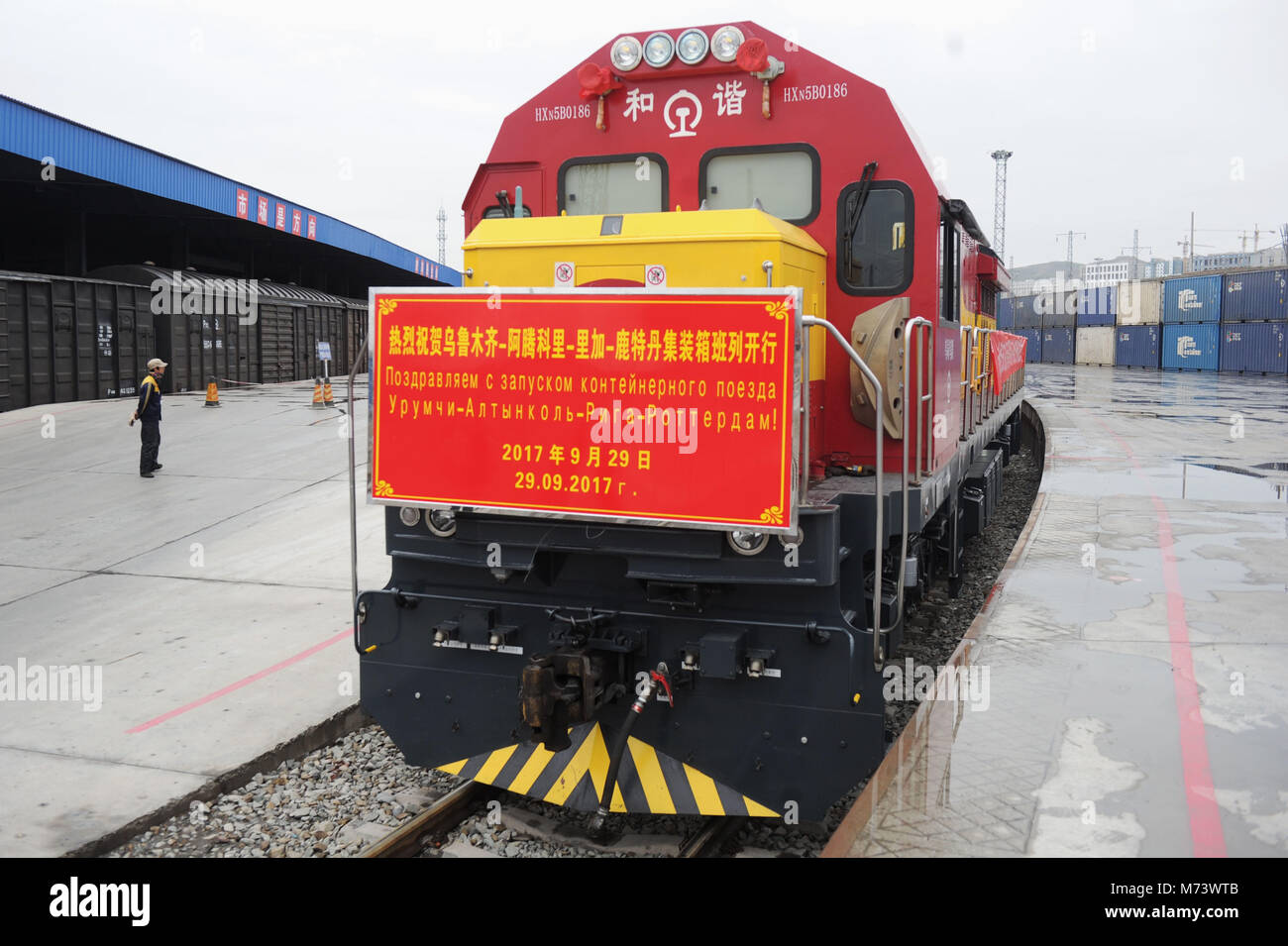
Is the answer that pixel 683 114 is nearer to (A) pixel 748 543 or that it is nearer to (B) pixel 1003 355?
(A) pixel 748 543

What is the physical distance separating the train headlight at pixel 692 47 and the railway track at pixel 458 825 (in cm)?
399

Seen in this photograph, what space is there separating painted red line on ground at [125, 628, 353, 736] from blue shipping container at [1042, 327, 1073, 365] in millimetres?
55156

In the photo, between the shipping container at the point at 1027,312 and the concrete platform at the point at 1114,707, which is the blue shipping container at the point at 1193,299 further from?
the concrete platform at the point at 1114,707

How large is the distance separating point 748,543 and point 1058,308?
189 feet

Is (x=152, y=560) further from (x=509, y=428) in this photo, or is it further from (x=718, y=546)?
(x=718, y=546)

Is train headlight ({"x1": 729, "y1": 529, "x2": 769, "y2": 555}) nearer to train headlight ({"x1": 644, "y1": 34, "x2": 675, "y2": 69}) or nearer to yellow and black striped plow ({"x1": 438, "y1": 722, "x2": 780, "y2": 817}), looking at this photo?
yellow and black striped plow ({"x1": 438, "y1": 722, "x2": 780, "y2": 817})

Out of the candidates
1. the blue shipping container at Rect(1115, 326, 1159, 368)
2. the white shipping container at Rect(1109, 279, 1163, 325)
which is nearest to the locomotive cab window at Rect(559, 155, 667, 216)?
the white shipping container at Rect(1109, 279, 1163, 325)

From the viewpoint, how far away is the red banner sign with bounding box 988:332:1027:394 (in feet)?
38.4

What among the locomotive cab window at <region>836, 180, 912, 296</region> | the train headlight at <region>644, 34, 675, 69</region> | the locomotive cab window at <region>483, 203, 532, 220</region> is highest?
the train headlight at <region>644, 34, 675, 69</region>

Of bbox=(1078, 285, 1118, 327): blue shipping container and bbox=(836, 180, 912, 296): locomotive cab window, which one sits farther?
bbox=(1078, 285, 1118, 327): blue shipping container

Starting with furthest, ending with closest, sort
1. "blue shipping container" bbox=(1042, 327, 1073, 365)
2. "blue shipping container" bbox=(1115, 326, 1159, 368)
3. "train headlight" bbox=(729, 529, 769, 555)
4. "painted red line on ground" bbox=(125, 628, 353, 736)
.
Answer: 1. "blue shipping container" bbox=(1042, 327, 1073, 365)
2. "blue shipping container" bbox=(1115, 326, 1159, 368)
3. "painted red line on ground" bbox=(125, 628, 353, 736)
4. "train headlight" bbox=(729, 529, 769, 555)

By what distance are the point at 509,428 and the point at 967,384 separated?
4992 mm

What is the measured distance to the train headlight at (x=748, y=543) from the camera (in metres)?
4.24

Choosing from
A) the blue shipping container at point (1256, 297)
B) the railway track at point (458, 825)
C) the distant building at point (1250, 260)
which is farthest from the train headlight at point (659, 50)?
the distant building at point (1250, 260)
